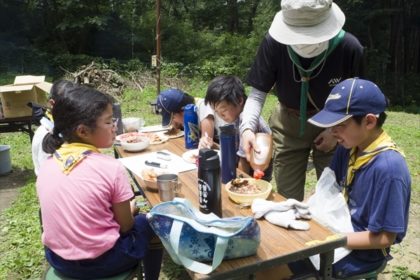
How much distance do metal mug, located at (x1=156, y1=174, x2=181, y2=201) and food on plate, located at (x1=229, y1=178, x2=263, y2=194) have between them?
0.28 m

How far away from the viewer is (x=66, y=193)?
1639 mm

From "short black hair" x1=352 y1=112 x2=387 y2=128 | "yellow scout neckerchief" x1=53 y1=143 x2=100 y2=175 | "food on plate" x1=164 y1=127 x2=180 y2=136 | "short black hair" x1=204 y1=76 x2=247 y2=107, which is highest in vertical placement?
"short black hair" x1=352 y1=112 x2=387 y2=128

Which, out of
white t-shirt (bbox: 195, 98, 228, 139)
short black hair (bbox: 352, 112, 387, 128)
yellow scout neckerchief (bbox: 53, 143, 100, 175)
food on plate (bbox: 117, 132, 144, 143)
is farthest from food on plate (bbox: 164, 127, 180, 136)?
short black hair (bbox: 352, 112, 387, 128)

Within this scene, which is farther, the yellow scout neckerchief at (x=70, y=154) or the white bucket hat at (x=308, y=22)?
the white bucket hat at (x=308, y=22)

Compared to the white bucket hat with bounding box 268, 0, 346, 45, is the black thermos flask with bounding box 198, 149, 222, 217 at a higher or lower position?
lower

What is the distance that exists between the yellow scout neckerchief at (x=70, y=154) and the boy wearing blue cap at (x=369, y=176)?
1.04 metres

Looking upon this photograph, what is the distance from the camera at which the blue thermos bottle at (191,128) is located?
280 cm

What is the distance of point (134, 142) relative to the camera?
2.85m

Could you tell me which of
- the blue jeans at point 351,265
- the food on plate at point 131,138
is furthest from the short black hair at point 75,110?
the blue jeans at point 351,265

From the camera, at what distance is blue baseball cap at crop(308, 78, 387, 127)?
1627 millimetres

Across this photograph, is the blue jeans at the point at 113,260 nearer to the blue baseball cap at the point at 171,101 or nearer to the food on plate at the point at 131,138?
the food on plate at the point at 131,138

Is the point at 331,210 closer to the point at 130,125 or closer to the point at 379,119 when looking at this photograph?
the point at 379,119

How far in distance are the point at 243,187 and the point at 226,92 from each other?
Answer: 0.89 m

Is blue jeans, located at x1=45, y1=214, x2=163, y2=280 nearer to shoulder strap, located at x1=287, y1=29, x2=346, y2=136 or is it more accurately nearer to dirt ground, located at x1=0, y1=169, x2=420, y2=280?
shoulder strap, located at x1=287, y1=29, x2=346, y2=136
